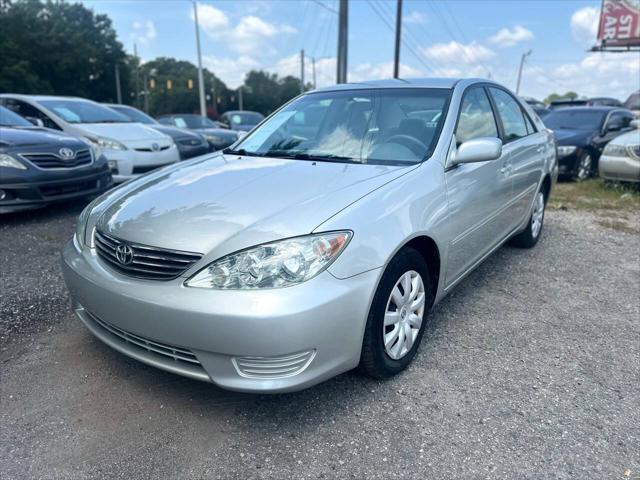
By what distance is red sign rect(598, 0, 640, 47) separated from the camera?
1364 inches

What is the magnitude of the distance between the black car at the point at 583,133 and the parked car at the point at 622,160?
2.32 feet

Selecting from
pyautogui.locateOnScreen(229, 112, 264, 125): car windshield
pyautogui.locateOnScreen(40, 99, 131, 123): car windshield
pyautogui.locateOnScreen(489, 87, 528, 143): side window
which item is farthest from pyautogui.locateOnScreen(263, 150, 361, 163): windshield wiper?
pyautogui.locateOnScreen(229, 112, 264, 125): car windshield

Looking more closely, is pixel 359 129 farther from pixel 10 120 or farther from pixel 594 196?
pixel 594 196

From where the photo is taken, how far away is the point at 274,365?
1.88 meters

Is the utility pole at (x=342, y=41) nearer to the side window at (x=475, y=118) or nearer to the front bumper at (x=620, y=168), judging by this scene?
the front bumper at (x=620, y=168)

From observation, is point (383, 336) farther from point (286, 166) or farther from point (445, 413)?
point (286, 166)

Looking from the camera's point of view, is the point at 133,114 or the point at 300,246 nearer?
the point at 300,246

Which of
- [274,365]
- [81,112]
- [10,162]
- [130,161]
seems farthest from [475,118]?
[81,112]

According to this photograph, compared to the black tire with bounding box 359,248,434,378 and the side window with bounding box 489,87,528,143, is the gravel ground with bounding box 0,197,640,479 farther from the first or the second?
the side window with bounding box 489,87,528,143

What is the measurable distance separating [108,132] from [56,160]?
179cm

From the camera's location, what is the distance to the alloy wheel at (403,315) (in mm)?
2264

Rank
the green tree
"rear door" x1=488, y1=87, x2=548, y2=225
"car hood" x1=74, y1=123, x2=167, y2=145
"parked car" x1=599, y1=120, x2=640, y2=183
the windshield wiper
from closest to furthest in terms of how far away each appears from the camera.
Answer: the windshield wiper, "rear door" x1=488, y1=87, x2=548, y2=225, "car hood" x1=74, y1=123, x2=167, y2=145, "parked car" x1=599, y1=120, x2=640, y2=183, the green tree

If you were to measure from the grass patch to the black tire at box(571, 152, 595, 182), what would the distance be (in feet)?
0.38

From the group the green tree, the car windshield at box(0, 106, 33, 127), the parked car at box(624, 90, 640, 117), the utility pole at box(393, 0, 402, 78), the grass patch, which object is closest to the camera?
the car windshield at box(0, 106, 33, 127)
